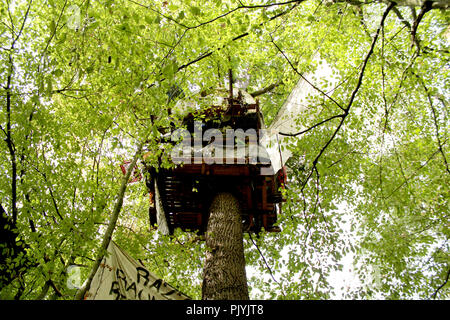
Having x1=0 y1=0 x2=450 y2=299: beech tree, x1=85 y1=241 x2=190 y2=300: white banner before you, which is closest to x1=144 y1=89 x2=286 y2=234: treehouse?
x1=0 y1=0 x2=450 y2=299: beech tree

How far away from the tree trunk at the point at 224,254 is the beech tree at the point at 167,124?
1.43m

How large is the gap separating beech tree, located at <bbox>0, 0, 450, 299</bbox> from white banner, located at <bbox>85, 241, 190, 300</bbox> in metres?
0.75

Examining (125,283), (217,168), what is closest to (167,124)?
(217,168)

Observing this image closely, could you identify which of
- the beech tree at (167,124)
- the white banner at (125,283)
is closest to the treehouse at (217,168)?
the beech tree at (167,124)

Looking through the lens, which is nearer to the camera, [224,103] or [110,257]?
[110,257]

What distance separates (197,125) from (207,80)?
1267mm

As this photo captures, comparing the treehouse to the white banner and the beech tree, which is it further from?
the white banner

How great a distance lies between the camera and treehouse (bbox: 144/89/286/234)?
21.0ft

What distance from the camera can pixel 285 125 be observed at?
7699 mm

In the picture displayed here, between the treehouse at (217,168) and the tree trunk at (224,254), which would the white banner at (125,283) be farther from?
the treehouse at (217,168)
